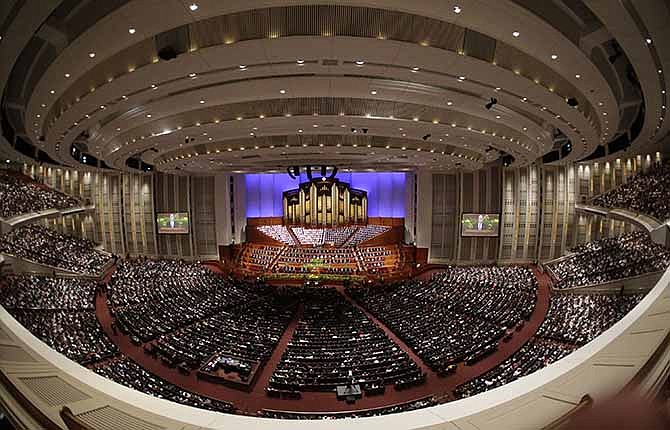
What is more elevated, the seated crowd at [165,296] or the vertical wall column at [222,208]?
the vertical wall column at [222,208]

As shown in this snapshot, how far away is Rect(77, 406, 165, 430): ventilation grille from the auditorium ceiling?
5635 millimetres

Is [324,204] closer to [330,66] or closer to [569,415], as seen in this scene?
[330,66]

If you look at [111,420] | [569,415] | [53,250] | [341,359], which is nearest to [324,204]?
[53,250]

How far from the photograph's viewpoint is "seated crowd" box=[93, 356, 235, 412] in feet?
27.5

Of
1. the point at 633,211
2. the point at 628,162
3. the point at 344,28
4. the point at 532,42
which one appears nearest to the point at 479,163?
the point at 633,211

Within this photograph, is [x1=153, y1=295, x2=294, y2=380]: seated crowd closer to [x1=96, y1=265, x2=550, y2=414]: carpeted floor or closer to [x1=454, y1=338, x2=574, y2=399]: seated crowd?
[x1=96, y1=265, x2=550, y2=414]: carpeted floor

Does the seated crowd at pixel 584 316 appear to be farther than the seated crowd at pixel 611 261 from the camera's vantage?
No

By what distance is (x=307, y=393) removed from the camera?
9297mm

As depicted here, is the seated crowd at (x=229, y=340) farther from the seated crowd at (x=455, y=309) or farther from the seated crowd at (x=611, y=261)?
the seated crowd at (x=611, y=261)

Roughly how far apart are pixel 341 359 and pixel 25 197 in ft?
76.0

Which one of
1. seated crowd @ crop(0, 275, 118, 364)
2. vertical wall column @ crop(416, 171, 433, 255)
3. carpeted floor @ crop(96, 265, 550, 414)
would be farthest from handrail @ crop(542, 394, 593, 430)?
vertical wall column @ crop(416, 171, 433, 255)

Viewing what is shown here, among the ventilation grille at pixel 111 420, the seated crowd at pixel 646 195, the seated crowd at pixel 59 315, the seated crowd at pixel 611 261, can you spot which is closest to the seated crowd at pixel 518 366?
the seated crowd at pixel 611 261

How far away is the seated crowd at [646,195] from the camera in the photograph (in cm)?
1449

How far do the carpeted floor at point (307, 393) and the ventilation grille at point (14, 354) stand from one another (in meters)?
7.26
